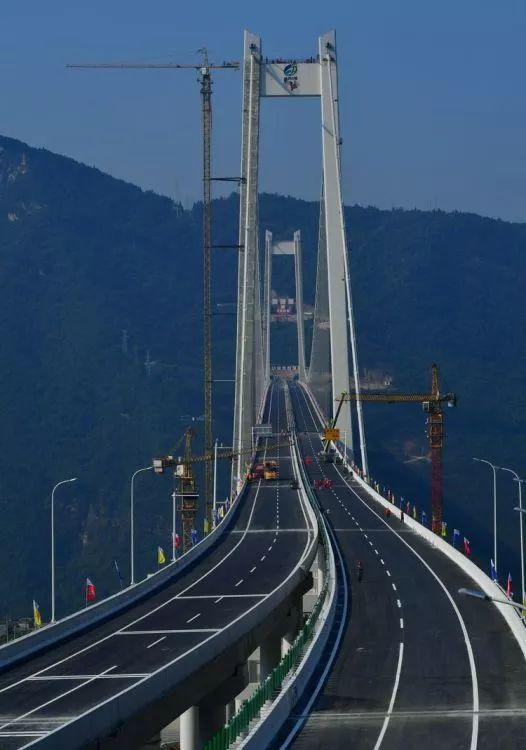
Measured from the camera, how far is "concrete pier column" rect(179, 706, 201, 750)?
118 ft

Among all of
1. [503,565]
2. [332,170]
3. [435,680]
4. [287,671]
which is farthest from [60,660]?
[503,565]

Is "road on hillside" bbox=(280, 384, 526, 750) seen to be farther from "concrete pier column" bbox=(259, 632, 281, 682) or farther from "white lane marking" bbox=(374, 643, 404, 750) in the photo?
"concrete pier column" bbox=(259, 632, 281, 682)

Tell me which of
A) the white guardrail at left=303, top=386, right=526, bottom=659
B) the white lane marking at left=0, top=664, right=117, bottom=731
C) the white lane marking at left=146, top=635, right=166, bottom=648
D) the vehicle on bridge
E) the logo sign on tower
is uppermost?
the logo sign on tower

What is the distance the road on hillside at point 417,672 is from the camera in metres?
32.3

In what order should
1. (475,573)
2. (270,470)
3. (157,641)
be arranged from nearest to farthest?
(157,641)
(475,573)
(270,470)

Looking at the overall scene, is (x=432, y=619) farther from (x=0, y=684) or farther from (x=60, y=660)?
(x=0, y=684)

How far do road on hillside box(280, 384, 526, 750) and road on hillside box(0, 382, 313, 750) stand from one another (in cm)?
322

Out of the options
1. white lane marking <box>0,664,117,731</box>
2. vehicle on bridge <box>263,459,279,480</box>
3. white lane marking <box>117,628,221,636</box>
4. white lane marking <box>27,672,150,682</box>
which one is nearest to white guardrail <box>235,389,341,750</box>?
white lane marking <box>117,628,221,636</box>

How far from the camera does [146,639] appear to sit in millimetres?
42969

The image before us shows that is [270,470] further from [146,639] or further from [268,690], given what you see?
[268,690]

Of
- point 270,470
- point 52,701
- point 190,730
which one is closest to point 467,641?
point 190,730

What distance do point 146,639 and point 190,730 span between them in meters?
7.03

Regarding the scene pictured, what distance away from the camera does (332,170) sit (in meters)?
119

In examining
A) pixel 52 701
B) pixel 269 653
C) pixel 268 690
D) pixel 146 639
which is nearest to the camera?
pixel 52 701
